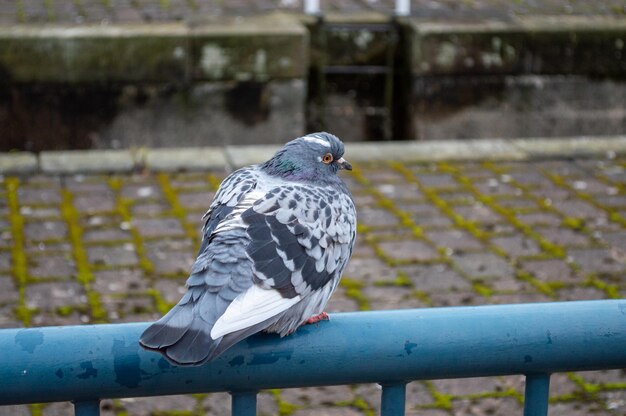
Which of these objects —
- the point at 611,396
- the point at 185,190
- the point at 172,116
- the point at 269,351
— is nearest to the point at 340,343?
the point at 269,351

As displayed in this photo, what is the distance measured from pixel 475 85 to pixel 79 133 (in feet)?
9.54

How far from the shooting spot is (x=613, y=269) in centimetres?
518

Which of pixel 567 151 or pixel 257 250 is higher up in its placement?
pixel 257 250

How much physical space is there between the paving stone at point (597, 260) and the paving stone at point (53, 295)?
265 centimetres

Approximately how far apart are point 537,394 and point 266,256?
26.9 inches

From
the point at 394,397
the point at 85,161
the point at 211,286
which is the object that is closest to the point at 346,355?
the point at 394,397

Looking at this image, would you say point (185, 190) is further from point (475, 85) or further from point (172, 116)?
point (475, 85)

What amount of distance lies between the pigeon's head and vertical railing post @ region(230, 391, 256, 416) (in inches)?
42.3

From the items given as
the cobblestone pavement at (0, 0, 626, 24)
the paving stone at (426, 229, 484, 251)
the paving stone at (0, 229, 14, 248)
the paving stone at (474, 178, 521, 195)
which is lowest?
the paving stone at (426, 229, 484, 251)

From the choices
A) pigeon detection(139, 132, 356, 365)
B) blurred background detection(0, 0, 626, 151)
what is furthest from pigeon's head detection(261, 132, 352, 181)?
blurred background detection(0, 0, 626, 151)

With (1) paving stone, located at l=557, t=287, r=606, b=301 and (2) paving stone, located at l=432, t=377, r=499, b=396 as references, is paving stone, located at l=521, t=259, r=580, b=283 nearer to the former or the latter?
(1) paving stone, located at l=557, t=287, r=606, b=301

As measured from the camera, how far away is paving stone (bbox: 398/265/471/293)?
16.3ft

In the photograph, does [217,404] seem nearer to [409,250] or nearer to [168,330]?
[409,250]

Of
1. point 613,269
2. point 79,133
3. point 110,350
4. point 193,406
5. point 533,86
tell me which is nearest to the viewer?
point 110,350
